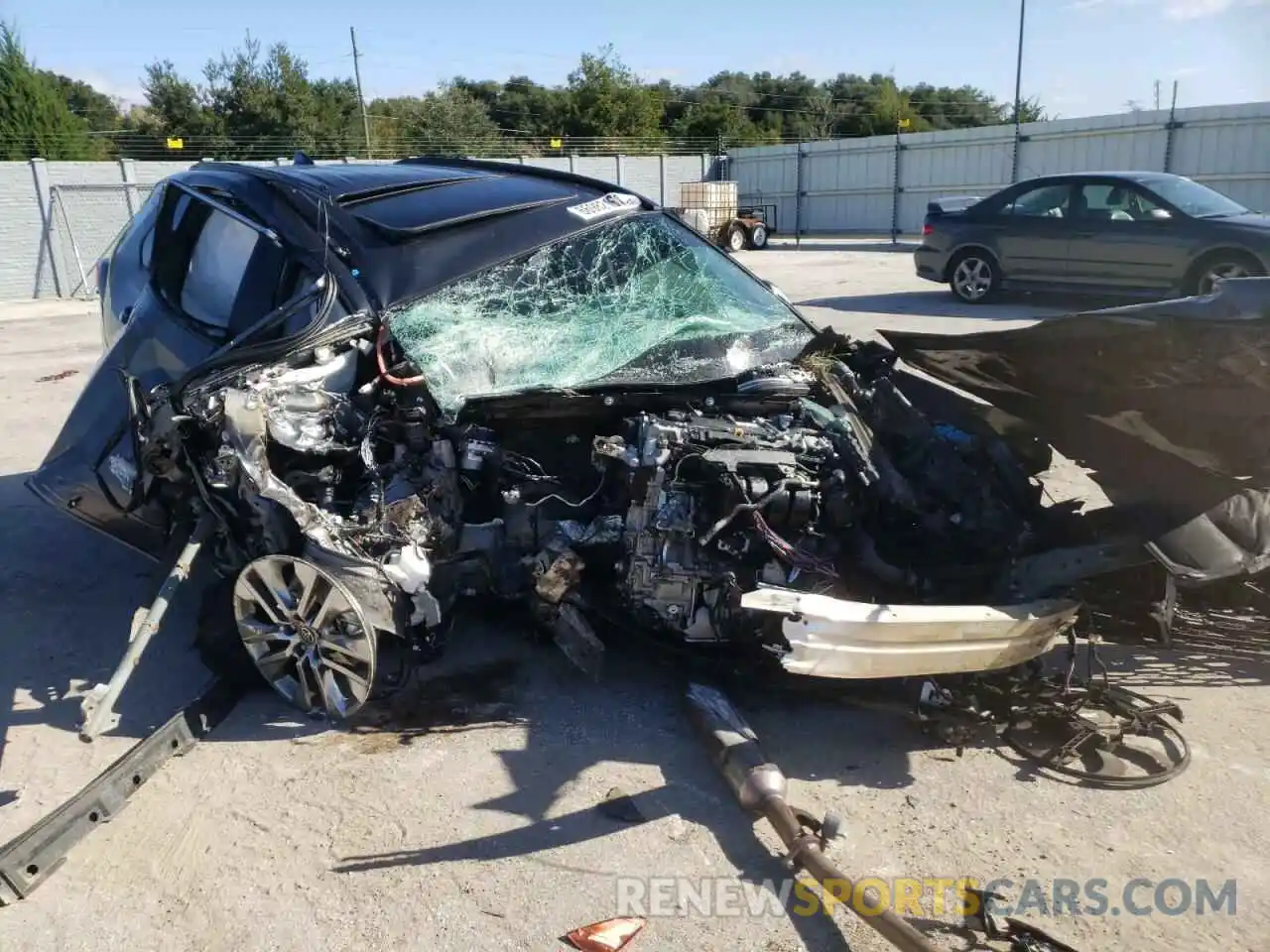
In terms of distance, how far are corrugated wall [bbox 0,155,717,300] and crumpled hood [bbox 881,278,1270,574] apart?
59.7ft

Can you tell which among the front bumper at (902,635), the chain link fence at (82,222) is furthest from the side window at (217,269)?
the chain link fence at (82,222)

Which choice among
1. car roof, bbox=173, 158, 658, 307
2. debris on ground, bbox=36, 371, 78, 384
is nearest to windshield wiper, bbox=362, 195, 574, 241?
car roof, bbox=173, 158, 658, 307

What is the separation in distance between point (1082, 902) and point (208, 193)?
4316mm

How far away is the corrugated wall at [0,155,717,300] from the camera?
57.7 ft

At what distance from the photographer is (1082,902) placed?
96.6 inches

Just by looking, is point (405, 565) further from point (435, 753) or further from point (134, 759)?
point (134, 759)

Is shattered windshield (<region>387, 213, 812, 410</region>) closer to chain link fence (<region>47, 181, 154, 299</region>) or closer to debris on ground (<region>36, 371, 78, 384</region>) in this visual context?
debris on ground (<region>36, 371, 78, 384</region>)

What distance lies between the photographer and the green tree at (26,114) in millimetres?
28781

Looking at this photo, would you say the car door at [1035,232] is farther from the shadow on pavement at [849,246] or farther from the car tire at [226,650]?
the shadow on pavement at [849,246]

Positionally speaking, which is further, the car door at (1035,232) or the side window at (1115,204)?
the car door at (1035,232)

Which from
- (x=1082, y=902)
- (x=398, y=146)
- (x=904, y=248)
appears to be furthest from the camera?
(x=398, y=146)

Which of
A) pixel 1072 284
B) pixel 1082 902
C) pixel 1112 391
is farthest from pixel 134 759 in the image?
pixel 1072 284

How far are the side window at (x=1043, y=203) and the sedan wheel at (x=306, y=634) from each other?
10.9 meters

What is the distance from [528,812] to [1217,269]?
10487 millimetres
